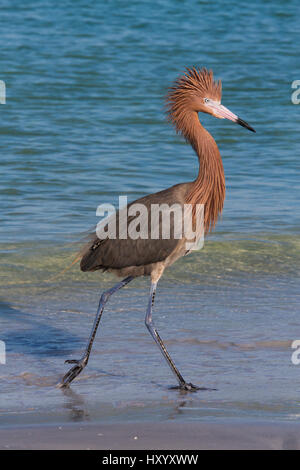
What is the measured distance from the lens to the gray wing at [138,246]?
562 centimetres

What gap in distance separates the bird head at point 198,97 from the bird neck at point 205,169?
8 centimetres

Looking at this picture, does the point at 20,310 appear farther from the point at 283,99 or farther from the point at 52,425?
the point at 283,99

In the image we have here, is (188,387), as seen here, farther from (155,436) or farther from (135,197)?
(135,197)

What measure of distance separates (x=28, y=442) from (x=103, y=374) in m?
1.31

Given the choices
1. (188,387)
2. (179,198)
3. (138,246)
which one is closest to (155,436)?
(188,387)

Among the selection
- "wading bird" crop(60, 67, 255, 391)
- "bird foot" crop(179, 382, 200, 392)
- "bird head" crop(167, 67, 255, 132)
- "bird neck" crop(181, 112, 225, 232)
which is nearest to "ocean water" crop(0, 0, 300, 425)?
"bird foot" crop(179, 382, 200, 392)

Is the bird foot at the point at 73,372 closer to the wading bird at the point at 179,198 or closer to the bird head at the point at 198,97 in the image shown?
the wading bird at the point at 179,198

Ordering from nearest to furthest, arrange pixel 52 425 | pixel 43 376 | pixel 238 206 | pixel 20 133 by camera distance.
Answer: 1. pixel 52 425
2. pixel 43 376
3. pixel 238 206
4. pixel 20 133

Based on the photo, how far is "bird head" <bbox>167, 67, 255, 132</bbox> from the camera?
229 inches

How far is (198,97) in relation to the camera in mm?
5820

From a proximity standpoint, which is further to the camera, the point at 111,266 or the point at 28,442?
the point at 111,266

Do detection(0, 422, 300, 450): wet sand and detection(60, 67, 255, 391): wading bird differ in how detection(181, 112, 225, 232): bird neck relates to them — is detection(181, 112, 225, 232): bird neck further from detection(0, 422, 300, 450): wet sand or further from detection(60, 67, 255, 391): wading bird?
detection(0, 422, 300, 450): wet sand
